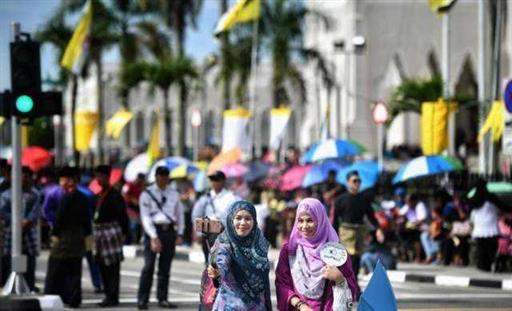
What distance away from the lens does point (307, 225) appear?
10.8 metres

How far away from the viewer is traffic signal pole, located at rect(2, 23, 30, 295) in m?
17.1

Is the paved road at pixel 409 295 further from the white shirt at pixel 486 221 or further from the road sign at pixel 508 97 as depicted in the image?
the road sign at pixel 508 97

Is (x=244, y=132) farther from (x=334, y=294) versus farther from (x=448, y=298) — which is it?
(x=334, y=294)

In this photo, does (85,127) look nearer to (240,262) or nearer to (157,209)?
(157,209)

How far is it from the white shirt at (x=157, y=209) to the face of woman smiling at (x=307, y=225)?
6.68 metres

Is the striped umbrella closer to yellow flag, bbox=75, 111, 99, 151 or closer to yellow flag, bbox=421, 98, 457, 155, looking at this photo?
yellow flag, bbox=421, 98, 457, 155

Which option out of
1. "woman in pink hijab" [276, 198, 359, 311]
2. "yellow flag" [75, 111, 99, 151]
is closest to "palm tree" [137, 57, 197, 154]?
"yellow flag" [75, 111, 99, 151]

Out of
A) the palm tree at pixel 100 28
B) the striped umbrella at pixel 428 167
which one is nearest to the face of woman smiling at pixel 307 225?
the striped umbrella at pixel 428 167

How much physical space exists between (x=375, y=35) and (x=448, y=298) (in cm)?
5343

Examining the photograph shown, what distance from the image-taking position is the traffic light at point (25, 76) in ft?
56.6

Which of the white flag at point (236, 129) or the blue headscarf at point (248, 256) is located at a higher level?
the white flag at point (236, 129)

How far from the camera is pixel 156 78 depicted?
53812 millimetres

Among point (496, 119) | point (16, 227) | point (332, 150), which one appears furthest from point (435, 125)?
point (16, 227)

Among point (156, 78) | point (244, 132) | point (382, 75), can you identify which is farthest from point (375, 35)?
point (244, 132)
